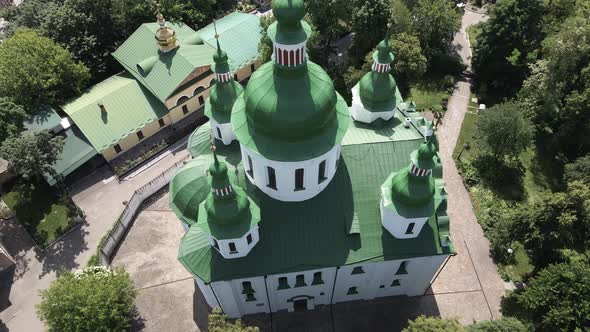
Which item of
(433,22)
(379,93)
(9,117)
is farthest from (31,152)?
(433,22)

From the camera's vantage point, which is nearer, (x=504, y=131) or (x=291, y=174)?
(x=291, y=174)

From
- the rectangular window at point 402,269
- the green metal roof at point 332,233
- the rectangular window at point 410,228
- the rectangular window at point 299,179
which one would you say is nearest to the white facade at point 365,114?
the green metal roof at point 332,233

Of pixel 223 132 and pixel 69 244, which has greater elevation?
pixel 223 132

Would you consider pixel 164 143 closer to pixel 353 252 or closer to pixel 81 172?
pixel 81 172

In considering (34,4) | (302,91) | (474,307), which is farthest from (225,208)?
(34,4)

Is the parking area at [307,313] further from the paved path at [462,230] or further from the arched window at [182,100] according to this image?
the arched window at [182,100]

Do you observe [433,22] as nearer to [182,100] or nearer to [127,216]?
[182,100]

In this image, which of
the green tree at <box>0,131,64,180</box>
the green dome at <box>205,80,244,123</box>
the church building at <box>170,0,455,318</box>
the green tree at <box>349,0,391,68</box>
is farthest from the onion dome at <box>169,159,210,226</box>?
the green tree at <box>349,0,391,68</box>
